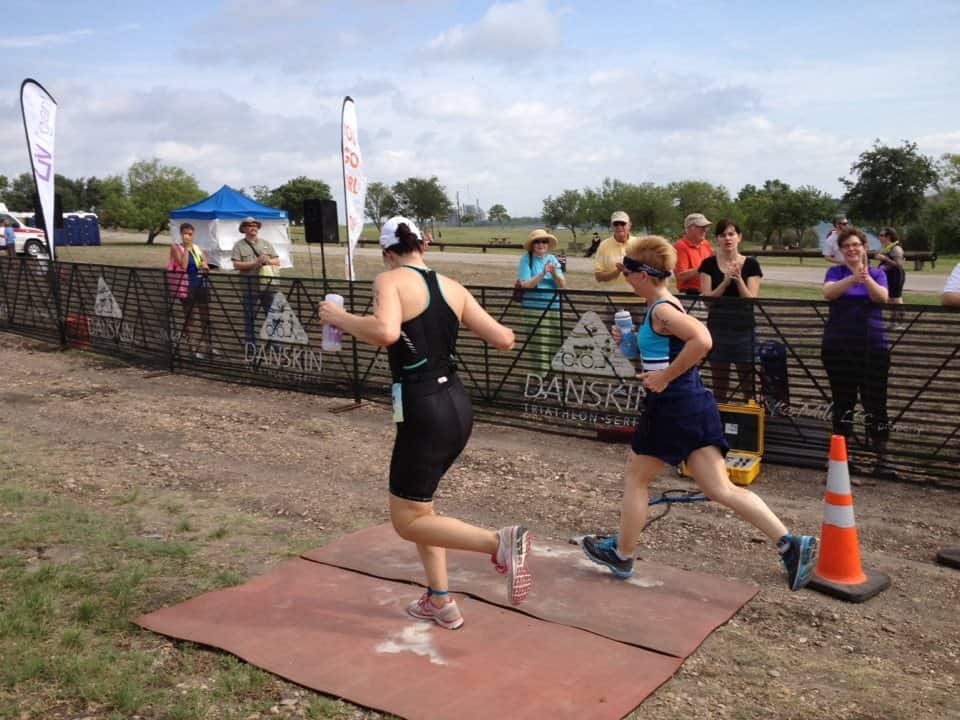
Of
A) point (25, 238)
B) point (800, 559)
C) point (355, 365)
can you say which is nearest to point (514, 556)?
point (800, 559)

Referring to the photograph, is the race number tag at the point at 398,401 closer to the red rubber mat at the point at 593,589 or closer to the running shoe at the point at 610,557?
the red rubber mat at the point at 593,589

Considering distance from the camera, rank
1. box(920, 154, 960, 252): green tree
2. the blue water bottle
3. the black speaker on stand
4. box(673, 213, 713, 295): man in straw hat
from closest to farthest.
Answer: the blue water bottle
box(673, 213, 713, 295): man in straw hat
the black speaker on stand
box(920, 154, 960, 252): green tree

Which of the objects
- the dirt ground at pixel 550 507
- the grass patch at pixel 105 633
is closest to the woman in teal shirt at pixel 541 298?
the dirt ground at pixel 550 507

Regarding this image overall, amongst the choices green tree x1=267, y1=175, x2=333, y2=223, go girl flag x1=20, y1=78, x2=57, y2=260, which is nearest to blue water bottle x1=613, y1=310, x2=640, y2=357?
go girl flag x1=20, y1=78, x2=57, y2=260

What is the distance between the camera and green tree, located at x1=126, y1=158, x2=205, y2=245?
67250 mm

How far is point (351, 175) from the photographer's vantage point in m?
12.1

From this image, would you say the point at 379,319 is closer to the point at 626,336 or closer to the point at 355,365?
the point at 626,336

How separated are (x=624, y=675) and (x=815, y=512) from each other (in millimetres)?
3016

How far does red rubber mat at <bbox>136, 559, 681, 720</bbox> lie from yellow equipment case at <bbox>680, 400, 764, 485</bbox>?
10.4 feet

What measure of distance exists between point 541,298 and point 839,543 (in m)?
4.50

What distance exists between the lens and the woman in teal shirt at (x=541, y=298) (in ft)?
28.0

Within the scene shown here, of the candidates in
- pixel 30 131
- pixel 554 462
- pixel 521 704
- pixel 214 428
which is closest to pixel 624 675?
pixel 521 704

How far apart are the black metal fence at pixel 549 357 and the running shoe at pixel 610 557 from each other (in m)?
3.07

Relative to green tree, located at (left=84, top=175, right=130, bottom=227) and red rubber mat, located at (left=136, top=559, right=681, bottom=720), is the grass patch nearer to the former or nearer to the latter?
red rubber mat, located at (left=136, top=559, right=681, bottom=720)
